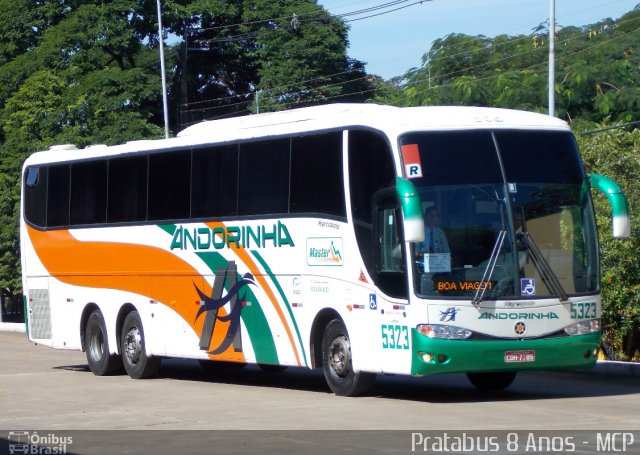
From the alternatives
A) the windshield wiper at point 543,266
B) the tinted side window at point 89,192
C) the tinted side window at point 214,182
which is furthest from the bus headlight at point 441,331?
the tinted side window at point 89,192

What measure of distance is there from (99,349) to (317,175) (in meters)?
6.94

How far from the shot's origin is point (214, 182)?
1852 cm

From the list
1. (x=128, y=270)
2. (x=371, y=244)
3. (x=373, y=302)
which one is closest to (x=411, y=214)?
A: (x=371, y=244)

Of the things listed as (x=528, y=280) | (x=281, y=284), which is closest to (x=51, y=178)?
(x=281, y=284)

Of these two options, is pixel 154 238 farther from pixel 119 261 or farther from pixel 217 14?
pixel 217 14

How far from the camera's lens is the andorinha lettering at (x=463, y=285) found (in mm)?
14531

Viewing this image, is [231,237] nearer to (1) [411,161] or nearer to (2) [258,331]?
(2) [258,331]

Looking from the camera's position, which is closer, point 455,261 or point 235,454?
point 235,454

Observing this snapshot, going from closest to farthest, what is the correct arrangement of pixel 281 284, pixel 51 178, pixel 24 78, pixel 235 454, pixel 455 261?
1. pixel 235 454
2. pixel 455 261
3. pixel 281 284
4. pixel 51 178
5. pixel 24 78

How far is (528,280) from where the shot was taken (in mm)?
14820

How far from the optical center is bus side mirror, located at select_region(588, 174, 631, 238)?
15.0m

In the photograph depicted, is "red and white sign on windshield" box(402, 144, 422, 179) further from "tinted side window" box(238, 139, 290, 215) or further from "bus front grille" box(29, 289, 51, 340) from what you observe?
"bus front grille" box(29, 289, 51, 340)

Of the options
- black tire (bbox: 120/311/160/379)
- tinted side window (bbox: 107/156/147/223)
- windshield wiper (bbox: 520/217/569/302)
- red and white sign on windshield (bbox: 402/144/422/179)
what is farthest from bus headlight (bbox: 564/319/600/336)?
tinted side window (bbox: 107/156/147/223)

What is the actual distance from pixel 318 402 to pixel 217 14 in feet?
138
